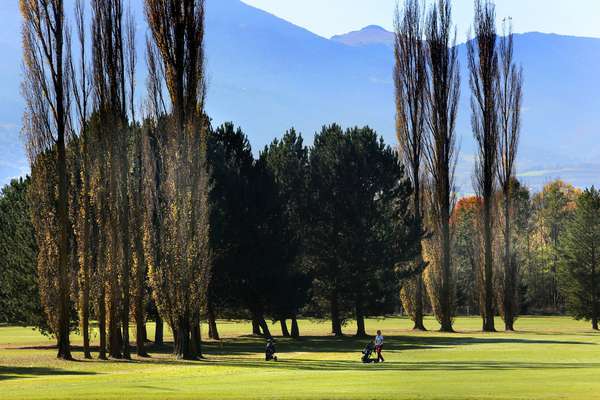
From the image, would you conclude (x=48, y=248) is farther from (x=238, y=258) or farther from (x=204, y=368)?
(x=238, y=258)

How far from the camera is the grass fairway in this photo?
2856 centimetres

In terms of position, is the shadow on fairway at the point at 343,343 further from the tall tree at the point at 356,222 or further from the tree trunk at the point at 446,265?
the tree trunk at the point at 446,265

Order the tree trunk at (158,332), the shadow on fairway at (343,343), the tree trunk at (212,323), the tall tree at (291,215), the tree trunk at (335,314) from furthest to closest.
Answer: the tree trunk at (335,314), the tree trunk at (212,323), the tall tree at (291,215), the tree trunk at (158,332), the shadow on fairway at (343,343)

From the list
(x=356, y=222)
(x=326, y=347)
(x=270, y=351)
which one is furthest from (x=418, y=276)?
(x=270, y=351)

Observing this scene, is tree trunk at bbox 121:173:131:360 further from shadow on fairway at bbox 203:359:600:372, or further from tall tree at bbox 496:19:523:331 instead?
tall tree at bbox 496:19:523:331

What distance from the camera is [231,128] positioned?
6638 cm

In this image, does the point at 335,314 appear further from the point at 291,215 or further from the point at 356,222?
the point at 291,215

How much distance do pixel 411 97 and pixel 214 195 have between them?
2270 centimetres

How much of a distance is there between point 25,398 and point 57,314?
65.1 feet

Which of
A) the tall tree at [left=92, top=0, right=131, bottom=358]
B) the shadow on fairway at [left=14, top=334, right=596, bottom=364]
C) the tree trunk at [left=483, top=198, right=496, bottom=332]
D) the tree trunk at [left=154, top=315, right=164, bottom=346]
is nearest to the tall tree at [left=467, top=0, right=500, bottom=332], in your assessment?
the tree trunk at [left=483, top=198, right=496, bottom=332]

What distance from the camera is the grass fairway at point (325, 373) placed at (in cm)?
2856

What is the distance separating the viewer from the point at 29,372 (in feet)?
132

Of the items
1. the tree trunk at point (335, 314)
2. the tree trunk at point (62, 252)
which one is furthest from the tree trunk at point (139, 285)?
the tree trunk at point (335, 314)

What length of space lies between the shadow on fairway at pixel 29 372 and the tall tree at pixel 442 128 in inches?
1554
